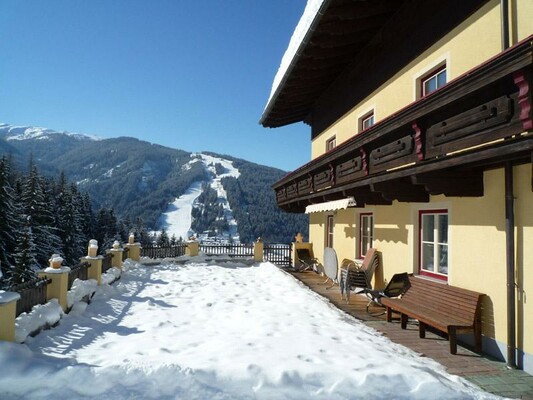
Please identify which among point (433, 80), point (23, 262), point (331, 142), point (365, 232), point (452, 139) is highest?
point (331, 142)

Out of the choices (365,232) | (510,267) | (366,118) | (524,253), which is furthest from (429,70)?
(365,232)

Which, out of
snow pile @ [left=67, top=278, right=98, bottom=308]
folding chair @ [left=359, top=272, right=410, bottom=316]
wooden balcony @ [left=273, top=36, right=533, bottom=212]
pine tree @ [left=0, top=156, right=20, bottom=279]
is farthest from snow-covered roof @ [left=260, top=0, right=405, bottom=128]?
pine tree @ [left=0, top=156, right=20, bottom=279]

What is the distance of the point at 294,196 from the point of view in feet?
41.4

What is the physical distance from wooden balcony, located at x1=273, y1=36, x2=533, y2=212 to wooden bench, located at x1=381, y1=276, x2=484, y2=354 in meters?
1.65

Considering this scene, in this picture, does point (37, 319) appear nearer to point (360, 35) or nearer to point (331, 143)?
point (360, 35)

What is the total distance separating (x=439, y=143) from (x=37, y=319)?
714 cm

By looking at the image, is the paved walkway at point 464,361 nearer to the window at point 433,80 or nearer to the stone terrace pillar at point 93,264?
the window at point 433,80

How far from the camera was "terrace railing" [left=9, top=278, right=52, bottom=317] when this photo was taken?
18.3 feet

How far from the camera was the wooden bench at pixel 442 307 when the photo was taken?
4816 mm

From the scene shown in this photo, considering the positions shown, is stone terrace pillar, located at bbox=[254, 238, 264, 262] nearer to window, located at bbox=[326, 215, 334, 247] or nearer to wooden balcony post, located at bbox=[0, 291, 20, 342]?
window, located at bbox=[326, 215, 334, 247]

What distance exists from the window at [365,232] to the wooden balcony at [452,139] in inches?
63.9

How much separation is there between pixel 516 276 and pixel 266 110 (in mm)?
10884

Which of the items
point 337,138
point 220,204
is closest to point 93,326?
point 337,138

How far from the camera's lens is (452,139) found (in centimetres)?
426
